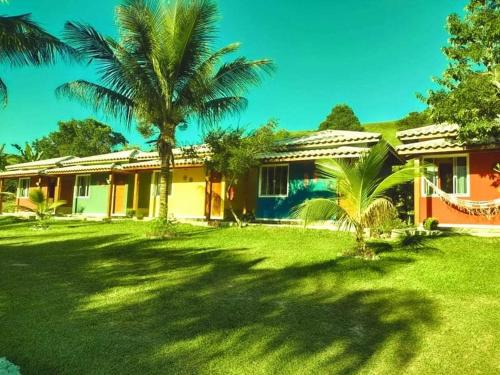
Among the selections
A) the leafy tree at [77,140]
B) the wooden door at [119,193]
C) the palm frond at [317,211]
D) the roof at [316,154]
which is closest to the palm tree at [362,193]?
the palm frond at [317,211]

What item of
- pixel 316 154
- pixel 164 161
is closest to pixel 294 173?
pixel 316 154

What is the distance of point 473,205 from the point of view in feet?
36.0

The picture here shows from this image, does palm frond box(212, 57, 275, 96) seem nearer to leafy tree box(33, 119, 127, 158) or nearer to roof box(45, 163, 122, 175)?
roof box(45, 163, 122, 175)

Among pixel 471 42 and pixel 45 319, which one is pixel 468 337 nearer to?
pixel 45 319

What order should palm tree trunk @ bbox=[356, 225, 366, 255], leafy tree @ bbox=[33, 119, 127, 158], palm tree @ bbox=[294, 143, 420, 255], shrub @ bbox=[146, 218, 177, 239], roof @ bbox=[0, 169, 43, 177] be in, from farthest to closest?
1. leafy tree @ bbox=[33, 119, 127, 158]
2. roof @ bbox=[0, 169, 43, 177]
3. shrub @ bbox=[146, 218, 177, 239]
4. palm tree trunk @ bbox=[356, 225, 366, 255]
5. palm tree @ bbox=[294, 143, 420, 255]

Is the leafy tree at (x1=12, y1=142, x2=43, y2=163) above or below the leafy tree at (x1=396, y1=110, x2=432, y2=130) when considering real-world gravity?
below

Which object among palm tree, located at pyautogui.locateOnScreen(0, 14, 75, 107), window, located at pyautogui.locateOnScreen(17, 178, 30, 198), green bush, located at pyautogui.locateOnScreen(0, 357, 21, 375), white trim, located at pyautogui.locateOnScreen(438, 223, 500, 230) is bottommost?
green bush, located at pyautogui.locateOnScreen(0, 357, 21, 375)

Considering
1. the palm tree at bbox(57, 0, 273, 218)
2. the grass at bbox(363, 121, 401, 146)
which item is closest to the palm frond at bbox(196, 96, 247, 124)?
the palm tree at bbox(57, 0, 273, 218)

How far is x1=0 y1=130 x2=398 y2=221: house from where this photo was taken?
14.8 meters

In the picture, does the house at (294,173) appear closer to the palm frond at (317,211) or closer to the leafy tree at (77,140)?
the palm frond at (317,211)

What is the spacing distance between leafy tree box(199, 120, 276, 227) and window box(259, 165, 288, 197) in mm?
1152

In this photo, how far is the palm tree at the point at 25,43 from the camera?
9430 mm

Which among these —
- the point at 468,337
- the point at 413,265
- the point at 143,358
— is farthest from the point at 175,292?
the point at 413,265

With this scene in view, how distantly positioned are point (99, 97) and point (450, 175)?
1102 centimetres
